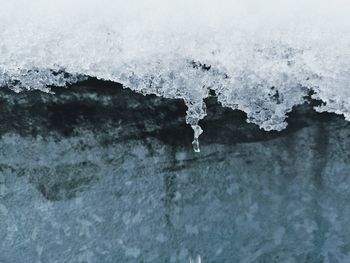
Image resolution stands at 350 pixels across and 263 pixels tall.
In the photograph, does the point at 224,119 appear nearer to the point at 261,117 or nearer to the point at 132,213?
the point at 261,117

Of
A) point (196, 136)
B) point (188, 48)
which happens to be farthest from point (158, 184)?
point (188, 48)

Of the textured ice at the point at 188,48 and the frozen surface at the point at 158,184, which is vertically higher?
the textured ice at the point at 188,48

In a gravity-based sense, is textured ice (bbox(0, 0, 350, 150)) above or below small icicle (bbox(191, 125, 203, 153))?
above

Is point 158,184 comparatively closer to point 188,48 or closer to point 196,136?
point 196,136

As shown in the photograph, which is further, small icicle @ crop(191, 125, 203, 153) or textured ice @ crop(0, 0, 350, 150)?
small icicle @ crop(191, 125, 203, 153)


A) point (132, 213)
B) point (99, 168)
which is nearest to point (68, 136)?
point (99, 168)
